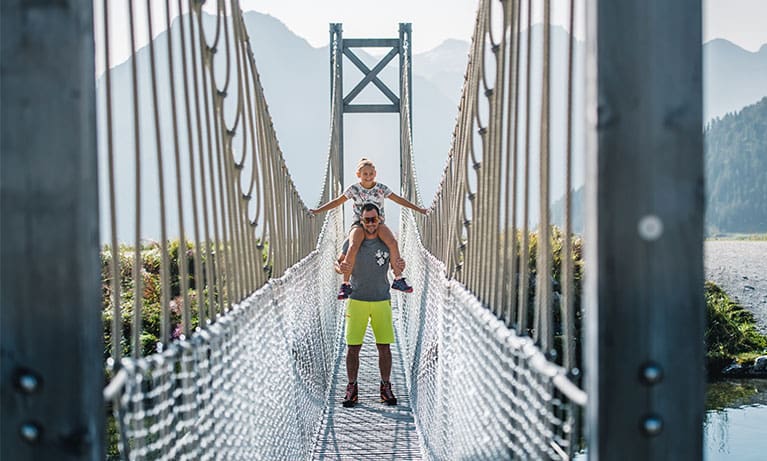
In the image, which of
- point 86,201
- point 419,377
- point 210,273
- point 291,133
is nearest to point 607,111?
point 86,201

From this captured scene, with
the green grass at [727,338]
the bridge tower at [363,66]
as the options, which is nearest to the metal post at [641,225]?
the bridge tower at [363,66]

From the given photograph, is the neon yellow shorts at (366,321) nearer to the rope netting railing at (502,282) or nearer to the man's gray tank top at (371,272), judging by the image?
the man's gray tank top at (371,272)

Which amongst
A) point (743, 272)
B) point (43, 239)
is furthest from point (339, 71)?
point (743, 272)

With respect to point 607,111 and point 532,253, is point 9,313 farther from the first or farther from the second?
point 532,253

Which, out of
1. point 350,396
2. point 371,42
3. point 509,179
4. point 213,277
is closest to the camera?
point 509,179

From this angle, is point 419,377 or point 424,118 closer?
point 419,377

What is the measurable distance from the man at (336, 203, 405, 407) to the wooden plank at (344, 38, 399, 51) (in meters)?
4.58

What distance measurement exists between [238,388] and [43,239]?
992 millimetres

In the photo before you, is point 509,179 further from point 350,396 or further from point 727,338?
point 727,338

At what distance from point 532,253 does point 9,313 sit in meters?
9.44

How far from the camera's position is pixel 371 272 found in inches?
160

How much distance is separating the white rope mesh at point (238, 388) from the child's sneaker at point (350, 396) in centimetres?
20

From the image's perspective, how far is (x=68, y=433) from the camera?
1130mm

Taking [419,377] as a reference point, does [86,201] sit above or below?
above
